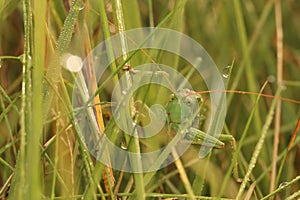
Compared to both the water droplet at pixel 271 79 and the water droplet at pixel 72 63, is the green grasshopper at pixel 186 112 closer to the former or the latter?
the water droplet at pixel 72 63

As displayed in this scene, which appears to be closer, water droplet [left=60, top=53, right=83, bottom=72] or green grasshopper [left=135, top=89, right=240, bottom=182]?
green grasshopper [left=135, top=89, right=240, bottom=182]

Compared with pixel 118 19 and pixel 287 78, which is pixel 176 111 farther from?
pixel 287 78

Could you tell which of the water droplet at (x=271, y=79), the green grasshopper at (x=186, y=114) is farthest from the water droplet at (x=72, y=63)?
the water droplet at (x=271, y=79)

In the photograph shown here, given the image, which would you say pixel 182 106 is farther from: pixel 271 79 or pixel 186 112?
pixel 271 79

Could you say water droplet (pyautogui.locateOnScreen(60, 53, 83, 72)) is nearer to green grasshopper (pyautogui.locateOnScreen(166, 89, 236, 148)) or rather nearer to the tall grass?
the tall grass

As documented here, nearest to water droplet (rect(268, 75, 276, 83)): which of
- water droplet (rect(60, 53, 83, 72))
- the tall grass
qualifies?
the tall grass

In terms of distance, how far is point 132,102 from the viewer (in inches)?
34.0

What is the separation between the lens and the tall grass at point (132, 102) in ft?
2.30

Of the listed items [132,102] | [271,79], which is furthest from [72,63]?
[271,79]

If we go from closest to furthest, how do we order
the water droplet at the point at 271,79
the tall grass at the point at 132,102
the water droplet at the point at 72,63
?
the tall grass at the point at 132,102 < the water droplet at the point at 72,63 < the water droplet at the point at 271,79

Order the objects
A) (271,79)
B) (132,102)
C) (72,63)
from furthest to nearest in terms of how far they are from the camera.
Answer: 1. (271,79)
2. (72,63)
3. (132,102)

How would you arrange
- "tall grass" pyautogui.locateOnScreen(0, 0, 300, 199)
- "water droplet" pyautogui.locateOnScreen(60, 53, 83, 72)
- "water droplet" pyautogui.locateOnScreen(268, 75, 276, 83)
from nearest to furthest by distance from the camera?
"tall grass" pyautogui.locateOnScreen(0, 0, 300, 199)
"water droplet" pyautogui.locateOnScreen(60, 53, 83, 72)
"water droplet" pyautogui.locateOnScreen(268, 75, 276, 83)

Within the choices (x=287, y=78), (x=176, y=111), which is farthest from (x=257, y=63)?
(x=176, y=111)

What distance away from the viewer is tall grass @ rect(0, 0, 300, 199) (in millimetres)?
701
